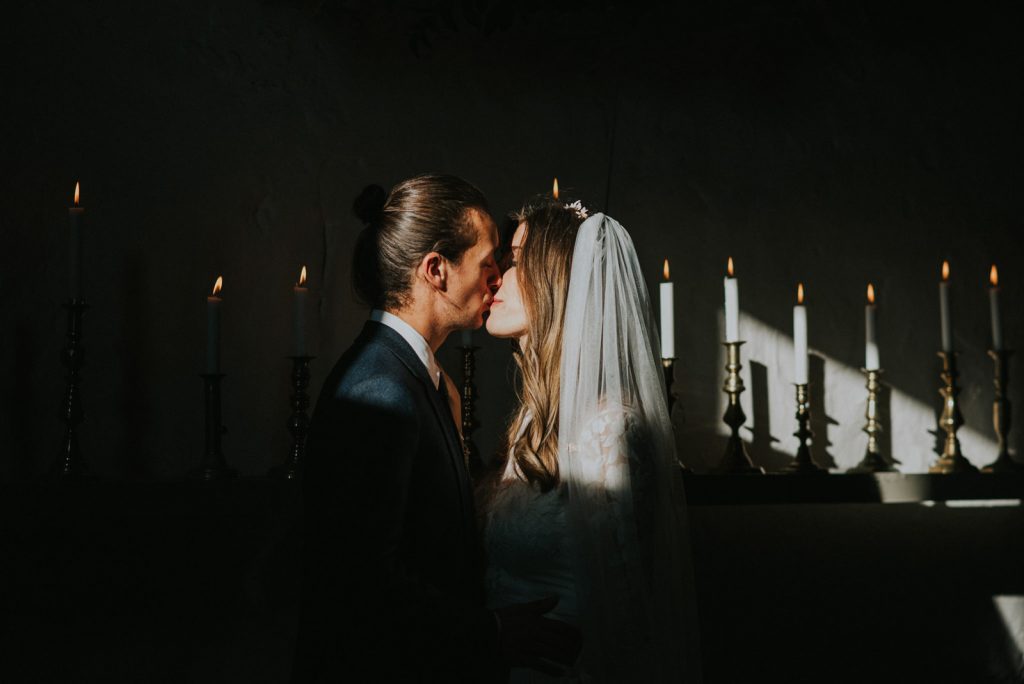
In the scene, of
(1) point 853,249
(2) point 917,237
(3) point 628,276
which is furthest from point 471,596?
(2) point 917,237

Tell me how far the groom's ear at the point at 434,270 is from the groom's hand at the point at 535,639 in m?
0.63

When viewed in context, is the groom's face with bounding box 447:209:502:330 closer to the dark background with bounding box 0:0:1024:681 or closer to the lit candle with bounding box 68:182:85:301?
the dark background with bounding box 0:0:1024:681

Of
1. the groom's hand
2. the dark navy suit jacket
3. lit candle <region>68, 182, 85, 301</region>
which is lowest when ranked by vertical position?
the groom's hand

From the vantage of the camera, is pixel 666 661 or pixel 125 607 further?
pixel 125 607

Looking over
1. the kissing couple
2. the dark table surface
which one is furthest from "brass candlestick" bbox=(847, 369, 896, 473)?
the kissing couple

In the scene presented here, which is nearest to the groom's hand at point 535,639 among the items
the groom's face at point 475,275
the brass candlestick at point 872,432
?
the groom's face at point 475,275

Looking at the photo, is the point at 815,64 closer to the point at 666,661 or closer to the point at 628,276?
the point at 628,276

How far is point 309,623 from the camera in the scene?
156cm

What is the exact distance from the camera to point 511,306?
1999 mm

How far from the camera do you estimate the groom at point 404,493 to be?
4.87 ft

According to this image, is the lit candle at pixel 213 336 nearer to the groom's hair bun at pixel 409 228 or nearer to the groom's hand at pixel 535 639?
the groom's hair bun at pixel 409 228

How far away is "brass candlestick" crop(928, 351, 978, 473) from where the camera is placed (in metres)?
2.39

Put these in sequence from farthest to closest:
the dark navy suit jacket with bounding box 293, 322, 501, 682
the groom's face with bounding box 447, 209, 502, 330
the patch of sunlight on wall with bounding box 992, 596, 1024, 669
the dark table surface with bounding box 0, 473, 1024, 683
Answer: the patch of sunlight on wall with bounding box 992, 596, 1024, 669, the dark table surface with bounding box 0, 473, 1024, 683, the groom's face with bounding box 447, 209, 502, 330, the dark navy suit jacket with bounding box 293, 322, 501, 682

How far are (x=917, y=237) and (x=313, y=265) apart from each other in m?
1.84
